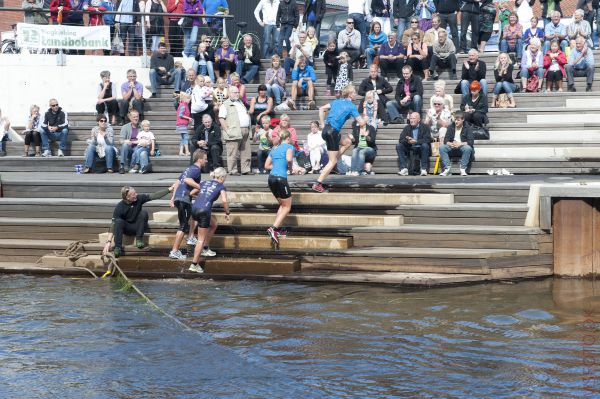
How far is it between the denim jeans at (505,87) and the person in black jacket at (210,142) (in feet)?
19.6

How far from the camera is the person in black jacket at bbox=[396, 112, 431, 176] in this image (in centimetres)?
2061

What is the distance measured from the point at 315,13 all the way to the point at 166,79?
438 centimetres

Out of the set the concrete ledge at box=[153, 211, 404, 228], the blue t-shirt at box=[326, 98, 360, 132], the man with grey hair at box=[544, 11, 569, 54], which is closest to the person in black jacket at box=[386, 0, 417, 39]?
the man with grey hair at box=[544, 11, 569, 54]

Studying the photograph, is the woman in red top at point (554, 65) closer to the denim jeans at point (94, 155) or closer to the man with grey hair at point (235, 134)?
the man with grey hair at point (235, 134)

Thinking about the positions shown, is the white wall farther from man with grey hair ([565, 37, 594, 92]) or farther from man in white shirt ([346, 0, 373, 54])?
man with grey hair ([565, 37, 594, 92])

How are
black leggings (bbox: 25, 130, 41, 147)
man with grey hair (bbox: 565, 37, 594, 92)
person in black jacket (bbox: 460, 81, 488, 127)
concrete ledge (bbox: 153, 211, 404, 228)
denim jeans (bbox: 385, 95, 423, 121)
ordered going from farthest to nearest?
black leggings (bbox: 25, 130, 41, 147) → man with grey hair (bbox: 565, 37, 594, 92) → denim jeans (bbox: 385, 95, 423, 121) → person in black jacket (bbox: 460, 81, 488, 127) → concrete ledge (bbox: 153, 211, 404, 228)

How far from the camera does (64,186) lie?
66.9 feet

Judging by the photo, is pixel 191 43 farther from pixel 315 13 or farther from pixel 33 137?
pixel 33 137

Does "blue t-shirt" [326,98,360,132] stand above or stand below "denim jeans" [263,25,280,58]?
below

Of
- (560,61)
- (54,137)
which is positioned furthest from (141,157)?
(560,61)

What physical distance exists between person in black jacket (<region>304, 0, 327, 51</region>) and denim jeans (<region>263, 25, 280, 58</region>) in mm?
1134

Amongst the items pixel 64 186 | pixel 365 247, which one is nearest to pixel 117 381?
pixel 365 247

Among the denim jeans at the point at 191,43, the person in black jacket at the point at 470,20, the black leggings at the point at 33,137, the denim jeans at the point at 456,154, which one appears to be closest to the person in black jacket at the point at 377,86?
the denim jeans at the point at 456,154

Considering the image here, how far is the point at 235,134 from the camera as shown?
71.0 ft
